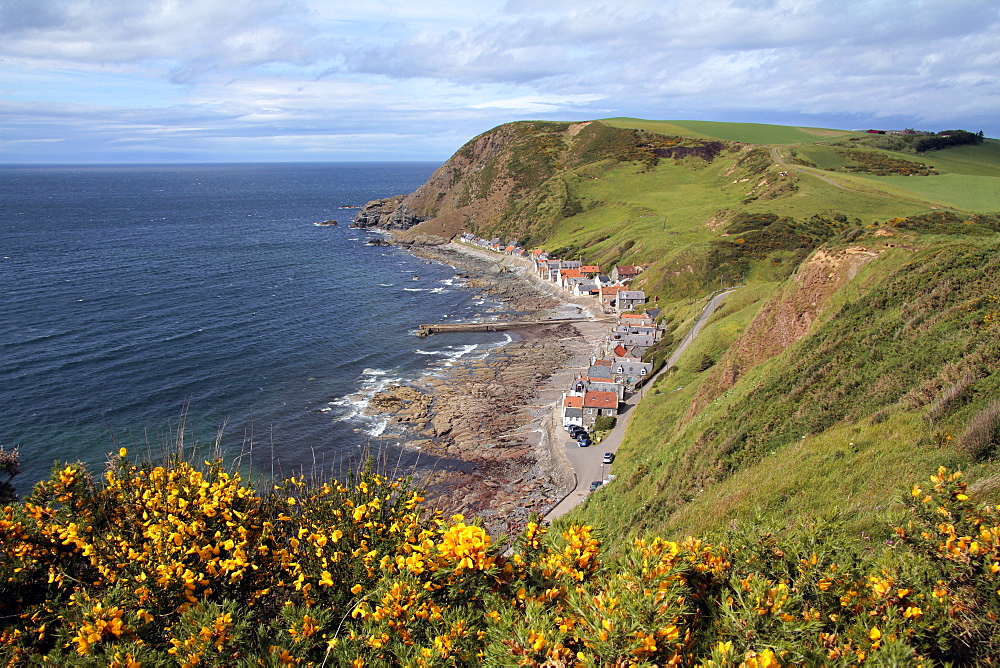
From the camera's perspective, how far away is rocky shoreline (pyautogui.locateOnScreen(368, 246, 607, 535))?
41.2 meters

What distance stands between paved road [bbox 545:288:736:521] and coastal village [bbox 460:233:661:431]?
2.87 ft

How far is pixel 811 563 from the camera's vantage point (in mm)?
9188

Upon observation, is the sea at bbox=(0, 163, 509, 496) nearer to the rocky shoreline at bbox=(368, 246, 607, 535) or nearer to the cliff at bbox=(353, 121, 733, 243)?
the rocky shoreline at bbox=(368, 246, 607, 535)

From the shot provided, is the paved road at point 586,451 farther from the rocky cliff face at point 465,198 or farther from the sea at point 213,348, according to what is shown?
the rocky cliff face at point 465,198

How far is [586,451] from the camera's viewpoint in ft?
151

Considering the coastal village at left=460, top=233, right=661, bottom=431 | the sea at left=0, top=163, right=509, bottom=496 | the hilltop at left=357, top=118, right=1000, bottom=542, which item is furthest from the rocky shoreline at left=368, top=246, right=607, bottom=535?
the hilltop at left=357, top=118, right=1000, bottom=542

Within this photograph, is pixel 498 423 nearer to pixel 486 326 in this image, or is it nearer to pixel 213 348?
pixel 486 326

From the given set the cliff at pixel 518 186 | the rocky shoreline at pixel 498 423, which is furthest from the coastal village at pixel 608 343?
the cliff at pixel 518 186

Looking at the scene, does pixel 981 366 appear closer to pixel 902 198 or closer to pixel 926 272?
pixel 926 272

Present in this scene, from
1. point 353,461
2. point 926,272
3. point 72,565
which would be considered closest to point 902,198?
point 926,272

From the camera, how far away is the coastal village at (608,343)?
50781 millimetres

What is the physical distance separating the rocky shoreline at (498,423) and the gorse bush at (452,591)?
A: 17.5 m

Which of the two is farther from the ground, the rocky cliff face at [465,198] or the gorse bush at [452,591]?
the rocky cliff face at [465,198]

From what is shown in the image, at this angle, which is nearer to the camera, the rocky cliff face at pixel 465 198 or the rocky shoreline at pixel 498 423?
the rocky shoreline at pixel 498 423
